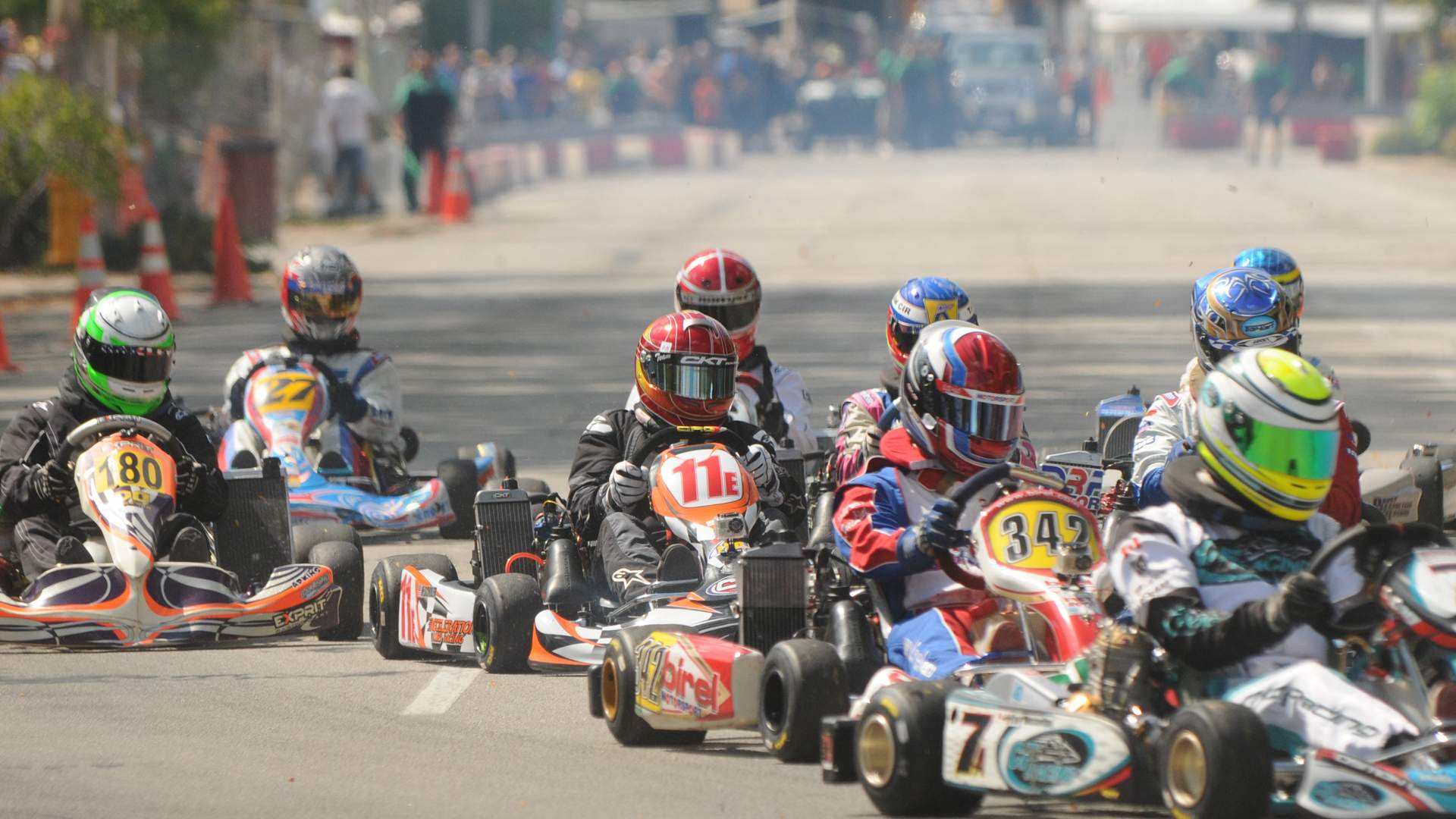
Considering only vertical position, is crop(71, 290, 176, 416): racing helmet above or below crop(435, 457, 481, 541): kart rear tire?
above

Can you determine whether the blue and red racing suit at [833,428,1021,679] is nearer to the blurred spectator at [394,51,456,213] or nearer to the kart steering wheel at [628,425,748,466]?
the kart steering wheel at [628,425,748,466]

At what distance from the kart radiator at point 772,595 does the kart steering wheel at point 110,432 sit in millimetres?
2982

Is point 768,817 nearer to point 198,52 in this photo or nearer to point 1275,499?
point 1275,499

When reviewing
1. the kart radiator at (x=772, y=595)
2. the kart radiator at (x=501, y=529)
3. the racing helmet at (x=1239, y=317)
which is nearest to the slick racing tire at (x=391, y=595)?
the kart radiator at (x=501, y=529)

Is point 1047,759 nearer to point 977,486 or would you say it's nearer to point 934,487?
point 977,486

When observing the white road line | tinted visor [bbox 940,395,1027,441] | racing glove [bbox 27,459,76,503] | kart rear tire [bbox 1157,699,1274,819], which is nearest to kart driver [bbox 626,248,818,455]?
the white road line

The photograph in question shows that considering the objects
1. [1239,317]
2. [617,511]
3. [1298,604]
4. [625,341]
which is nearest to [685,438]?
[617,511]

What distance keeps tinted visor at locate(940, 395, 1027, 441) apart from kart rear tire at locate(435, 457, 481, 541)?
17.0 ft

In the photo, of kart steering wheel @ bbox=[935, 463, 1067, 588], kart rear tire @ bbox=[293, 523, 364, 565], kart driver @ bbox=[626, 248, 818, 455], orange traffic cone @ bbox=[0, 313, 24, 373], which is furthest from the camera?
orange traffic cone @ bbox=[0, 313, 24, 373]

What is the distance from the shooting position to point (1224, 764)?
5.11 m

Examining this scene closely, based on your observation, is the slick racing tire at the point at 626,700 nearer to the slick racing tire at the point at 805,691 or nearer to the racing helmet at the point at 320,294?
the slick racing tire at the point at 805,691

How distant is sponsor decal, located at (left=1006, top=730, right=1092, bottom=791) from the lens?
5.47 metres

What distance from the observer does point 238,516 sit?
9.14 m

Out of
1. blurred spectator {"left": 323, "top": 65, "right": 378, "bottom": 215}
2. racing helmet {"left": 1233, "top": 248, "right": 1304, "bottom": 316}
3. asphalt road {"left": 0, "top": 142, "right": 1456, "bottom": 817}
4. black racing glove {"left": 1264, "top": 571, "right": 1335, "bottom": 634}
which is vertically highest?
blurred spectator {"left": 323, "top": 65, "right": 378, "bottom": 215}
